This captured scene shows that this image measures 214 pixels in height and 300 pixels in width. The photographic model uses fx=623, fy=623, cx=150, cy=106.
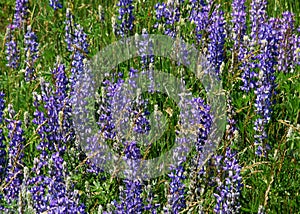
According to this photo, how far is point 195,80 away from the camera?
4.07 m

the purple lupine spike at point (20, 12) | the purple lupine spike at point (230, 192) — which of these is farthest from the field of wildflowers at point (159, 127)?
the purple lupine spike at point (20, 12)

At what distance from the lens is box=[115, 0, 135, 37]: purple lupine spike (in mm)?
4191

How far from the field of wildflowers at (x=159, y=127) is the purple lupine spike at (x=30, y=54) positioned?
0.02 m

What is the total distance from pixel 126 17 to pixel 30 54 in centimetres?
71

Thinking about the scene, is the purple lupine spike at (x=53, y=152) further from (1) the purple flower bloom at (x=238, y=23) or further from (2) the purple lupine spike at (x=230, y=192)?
(1) the purple flower bloom at (x=238, y=23)

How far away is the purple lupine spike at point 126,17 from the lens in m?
4.19

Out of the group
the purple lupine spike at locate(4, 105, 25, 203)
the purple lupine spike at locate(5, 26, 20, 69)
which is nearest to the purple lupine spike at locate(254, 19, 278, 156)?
the purple lupine spike at locate(4, 105, 25, 203)

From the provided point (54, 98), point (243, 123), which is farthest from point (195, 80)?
point (54, 98)

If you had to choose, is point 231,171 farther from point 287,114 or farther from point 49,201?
point 287,114

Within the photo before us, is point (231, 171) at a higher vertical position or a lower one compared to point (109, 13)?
lower

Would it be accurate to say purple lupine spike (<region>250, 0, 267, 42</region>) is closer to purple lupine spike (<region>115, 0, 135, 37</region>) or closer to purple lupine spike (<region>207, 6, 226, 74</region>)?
purple lupine spike (<region>207, 6, 226, 74</region>)

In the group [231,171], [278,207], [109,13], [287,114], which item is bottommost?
[278,207]

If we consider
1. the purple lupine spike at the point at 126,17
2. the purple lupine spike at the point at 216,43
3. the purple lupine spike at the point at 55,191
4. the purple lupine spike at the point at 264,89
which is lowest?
the purple lupine spike at the point at 55,191

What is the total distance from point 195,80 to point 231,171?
3.97 feet
